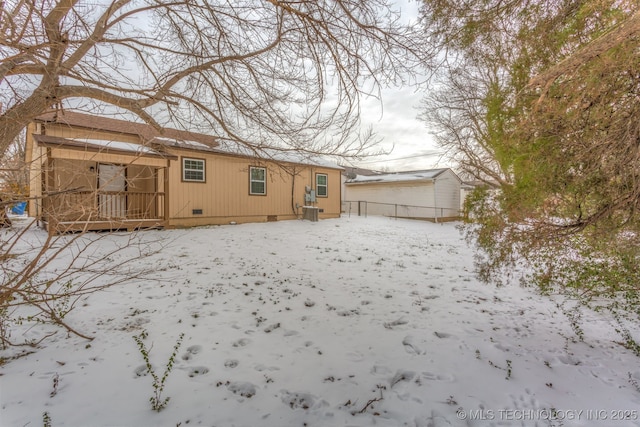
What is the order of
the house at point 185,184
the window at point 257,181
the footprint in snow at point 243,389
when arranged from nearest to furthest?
1. the footprint in snow at point 243,389
2. the house at point 185,184
3. the window at point 257,181

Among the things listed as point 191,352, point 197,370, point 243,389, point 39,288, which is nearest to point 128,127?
point 39,288

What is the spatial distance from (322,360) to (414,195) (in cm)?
1697

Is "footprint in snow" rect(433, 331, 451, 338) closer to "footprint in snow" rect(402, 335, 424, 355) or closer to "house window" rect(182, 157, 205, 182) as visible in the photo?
"footprint in snow" rect(402, 335, 424, 355)

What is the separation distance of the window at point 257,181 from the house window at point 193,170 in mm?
2033

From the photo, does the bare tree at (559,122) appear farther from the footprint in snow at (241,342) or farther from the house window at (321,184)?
the house window at (321,184)

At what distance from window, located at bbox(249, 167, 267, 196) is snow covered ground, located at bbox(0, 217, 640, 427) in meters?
7.36

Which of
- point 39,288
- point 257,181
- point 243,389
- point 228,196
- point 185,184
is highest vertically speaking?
point 257,181

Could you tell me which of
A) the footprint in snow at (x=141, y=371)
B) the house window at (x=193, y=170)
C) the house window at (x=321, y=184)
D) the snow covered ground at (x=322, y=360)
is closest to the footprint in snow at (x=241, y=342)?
the snow covered ground at (x=322, y=360)

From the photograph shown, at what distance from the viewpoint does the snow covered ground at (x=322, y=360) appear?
218 cm

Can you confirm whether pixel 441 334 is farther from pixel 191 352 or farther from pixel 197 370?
pixel 191 352

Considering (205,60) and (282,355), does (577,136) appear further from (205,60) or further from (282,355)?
(205,60)

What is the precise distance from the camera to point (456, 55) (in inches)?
142

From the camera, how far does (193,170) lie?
34.9ft

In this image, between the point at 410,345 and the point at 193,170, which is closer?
the point at 410,345
